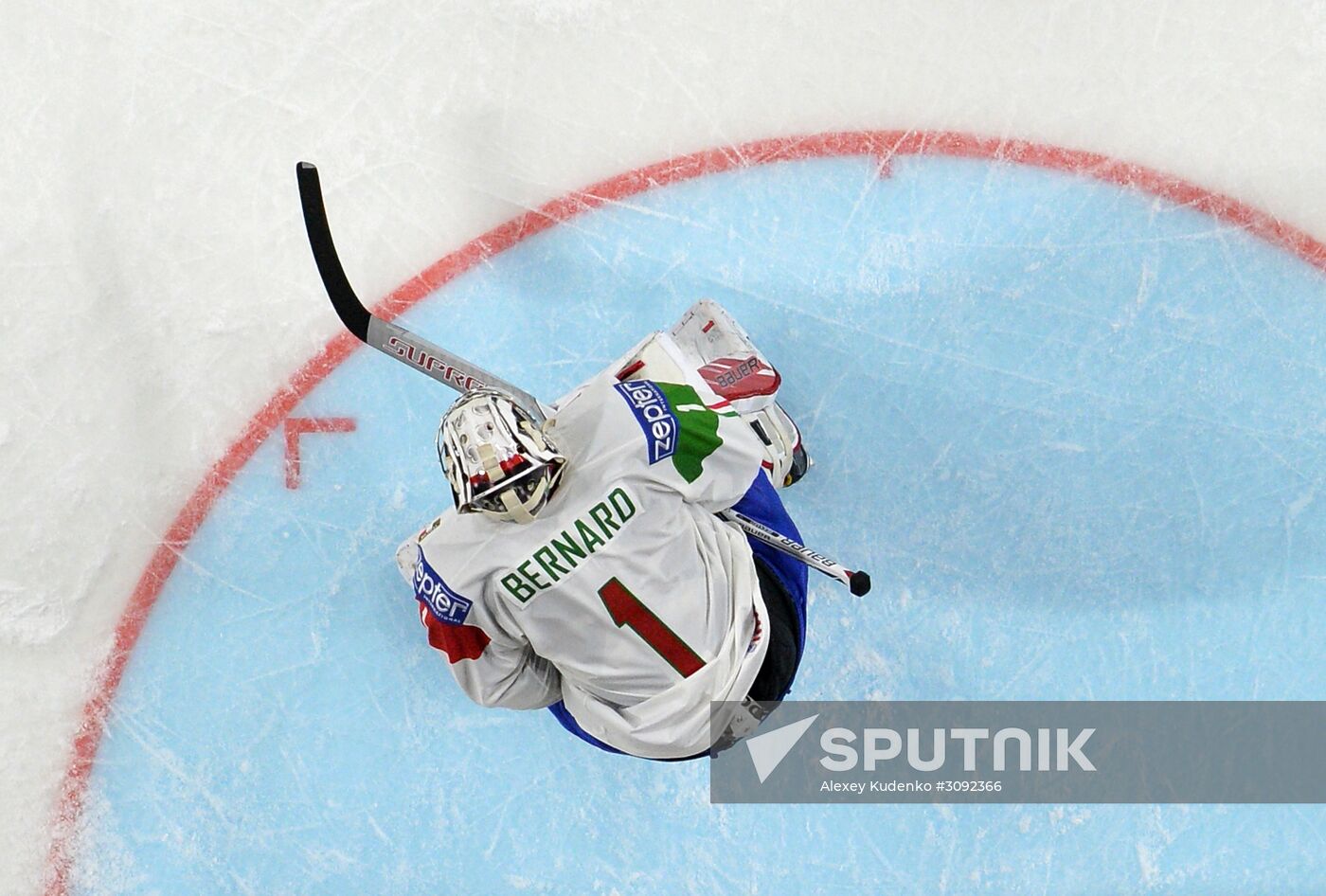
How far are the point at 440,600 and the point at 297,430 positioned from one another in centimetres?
107

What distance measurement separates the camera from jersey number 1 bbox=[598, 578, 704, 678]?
190cm

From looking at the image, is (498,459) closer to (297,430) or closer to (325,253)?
(325,253)

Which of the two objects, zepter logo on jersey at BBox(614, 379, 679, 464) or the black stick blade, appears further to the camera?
the black stick blade

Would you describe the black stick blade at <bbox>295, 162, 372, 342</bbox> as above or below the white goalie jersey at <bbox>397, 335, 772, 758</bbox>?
above

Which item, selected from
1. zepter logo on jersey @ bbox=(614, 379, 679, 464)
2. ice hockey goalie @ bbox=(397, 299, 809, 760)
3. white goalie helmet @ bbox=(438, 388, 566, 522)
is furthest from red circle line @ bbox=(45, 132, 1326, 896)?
white goalie helmet @ bbox=(438, 388, 566, 522)

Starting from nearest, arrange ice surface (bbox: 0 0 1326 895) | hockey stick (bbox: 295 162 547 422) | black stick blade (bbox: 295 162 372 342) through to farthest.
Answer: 1. black stick blade (bbox: 295 162 372 342)
2. hockey stick (bbox: 295 162 547 422)
3. ice surface (bbox: 0 0 1326 895)

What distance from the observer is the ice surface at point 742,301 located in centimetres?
282

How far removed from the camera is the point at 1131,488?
286 cm

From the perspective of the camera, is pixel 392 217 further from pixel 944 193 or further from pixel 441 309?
pixel 944 193

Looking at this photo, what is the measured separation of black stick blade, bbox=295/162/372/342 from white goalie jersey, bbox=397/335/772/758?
0.51 metres

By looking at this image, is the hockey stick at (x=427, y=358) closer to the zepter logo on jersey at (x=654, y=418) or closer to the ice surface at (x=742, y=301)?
the zepter logo on jersey at (x=654, y=418)

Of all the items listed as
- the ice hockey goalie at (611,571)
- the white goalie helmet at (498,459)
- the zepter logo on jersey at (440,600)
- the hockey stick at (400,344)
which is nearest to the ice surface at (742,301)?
the hockey stick at (400,344)

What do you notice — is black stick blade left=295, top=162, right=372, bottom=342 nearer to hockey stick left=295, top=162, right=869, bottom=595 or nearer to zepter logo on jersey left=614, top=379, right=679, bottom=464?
hockey stick left=295, top=162, right=869, bottom=595

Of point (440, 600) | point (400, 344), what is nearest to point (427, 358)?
point (400, 344)
